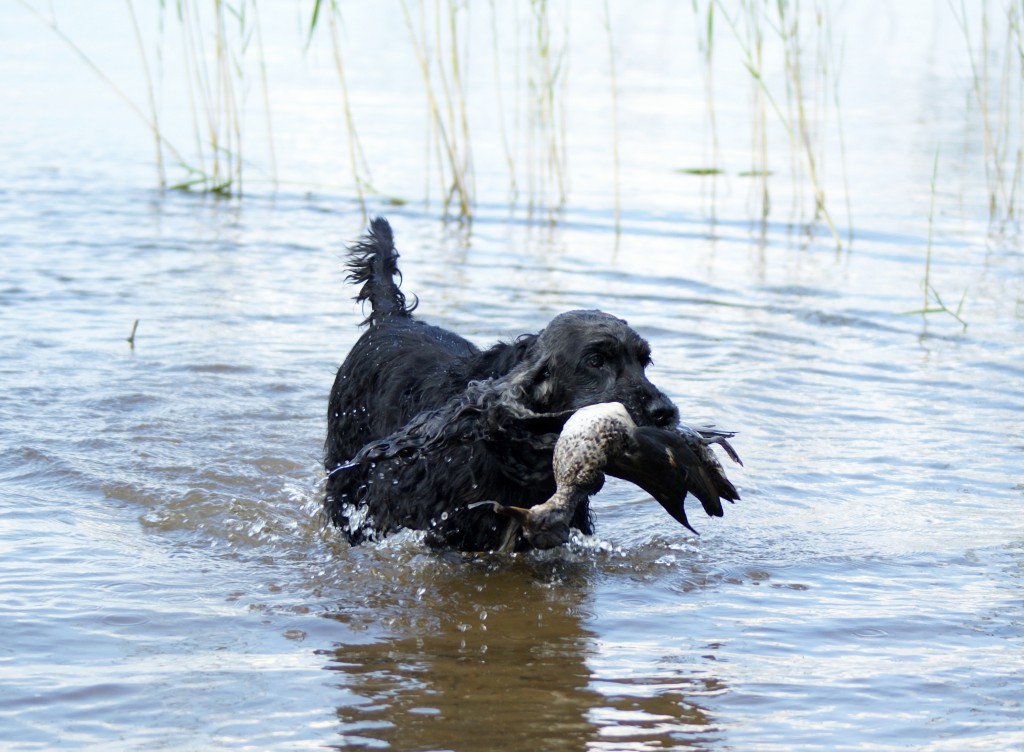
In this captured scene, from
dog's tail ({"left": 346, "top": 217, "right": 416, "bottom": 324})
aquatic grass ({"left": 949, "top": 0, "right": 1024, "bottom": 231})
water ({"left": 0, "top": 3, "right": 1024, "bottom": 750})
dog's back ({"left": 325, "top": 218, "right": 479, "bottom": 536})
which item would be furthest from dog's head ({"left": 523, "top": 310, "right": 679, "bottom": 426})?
aquatic grass ({"left": 949, "top": 0, "right": 1024, "bottom": 231})

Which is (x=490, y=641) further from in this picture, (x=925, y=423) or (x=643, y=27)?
(x=643, y=27)

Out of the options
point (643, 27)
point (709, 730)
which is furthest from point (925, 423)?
point (643, 27)

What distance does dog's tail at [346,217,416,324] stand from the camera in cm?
575

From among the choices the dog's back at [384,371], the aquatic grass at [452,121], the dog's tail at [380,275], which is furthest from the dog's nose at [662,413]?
the aquatic grass at [452,121]

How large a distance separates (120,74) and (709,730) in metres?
16.9

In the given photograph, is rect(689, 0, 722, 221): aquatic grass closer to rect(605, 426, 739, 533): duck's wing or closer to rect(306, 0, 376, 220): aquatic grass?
rect(306, 0, 376, 220): aquatic grass

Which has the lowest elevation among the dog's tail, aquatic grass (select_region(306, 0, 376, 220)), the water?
the water

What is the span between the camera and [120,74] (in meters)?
18.1

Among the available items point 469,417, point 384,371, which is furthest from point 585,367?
point 384,371

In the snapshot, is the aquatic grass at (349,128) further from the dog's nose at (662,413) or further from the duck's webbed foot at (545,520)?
the duck's webbed foot at (545,520)

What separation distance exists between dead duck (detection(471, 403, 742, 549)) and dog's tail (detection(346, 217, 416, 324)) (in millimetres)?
1940

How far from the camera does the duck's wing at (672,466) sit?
12.6 feet

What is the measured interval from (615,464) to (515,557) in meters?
1.09

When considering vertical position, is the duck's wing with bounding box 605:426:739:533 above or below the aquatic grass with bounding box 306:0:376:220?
below
